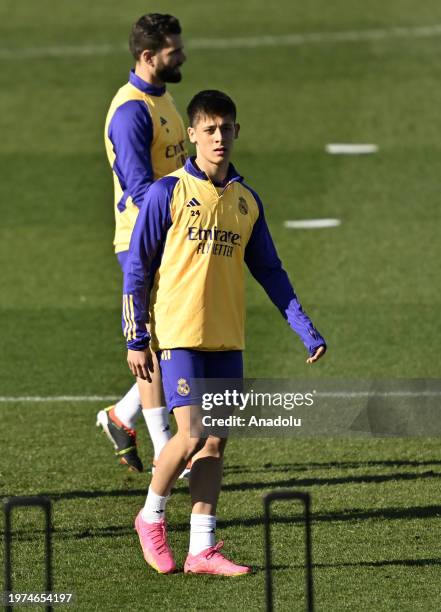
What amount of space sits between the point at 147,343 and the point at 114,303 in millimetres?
7132

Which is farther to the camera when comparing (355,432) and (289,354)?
(289,354)

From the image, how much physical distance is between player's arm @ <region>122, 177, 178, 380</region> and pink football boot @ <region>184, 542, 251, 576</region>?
92 centimetres

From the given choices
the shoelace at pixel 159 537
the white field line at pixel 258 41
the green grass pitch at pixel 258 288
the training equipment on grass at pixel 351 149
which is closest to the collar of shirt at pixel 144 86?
the green grass pitch at pixel 258 288

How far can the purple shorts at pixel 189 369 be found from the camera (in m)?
7.45

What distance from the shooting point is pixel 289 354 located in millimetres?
12688

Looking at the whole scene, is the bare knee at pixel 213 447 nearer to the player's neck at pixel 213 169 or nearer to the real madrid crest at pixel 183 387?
the real madrid crest at pixel 183 387

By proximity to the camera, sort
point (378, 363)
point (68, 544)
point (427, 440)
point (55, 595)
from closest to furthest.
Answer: point (55, 595) → point (68, 544) → point (427, 440) → point (378, 363)

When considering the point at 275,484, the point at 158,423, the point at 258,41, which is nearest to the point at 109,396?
the point at 158,423

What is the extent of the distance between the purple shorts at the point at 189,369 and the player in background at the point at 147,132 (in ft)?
4.95

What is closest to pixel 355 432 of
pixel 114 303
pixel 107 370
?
pixel 107 370

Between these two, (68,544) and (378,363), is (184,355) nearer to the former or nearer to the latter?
(68,544)

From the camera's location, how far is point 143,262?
7488mm

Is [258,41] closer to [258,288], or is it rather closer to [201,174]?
[258,288]

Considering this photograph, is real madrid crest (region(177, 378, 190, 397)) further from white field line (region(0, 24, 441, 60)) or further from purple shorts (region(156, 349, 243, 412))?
white field line (region(0, 24, 441, 60))
